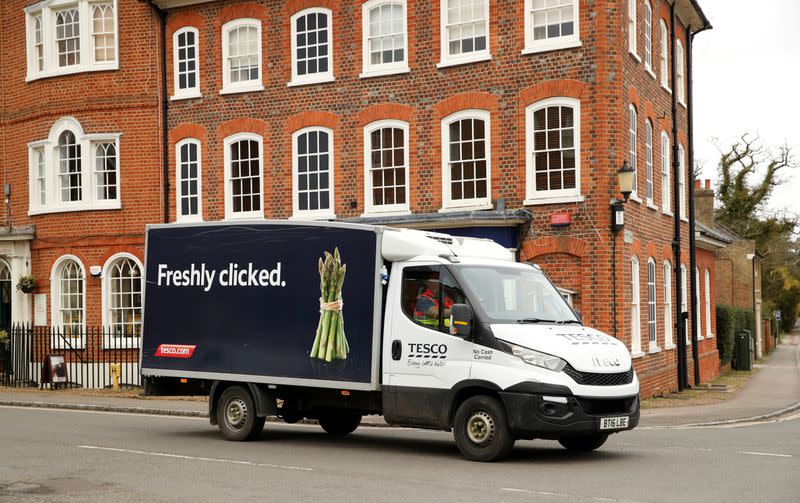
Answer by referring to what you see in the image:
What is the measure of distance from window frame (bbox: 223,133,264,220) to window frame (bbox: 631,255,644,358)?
867 centimetres

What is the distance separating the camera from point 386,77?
23.9 metres

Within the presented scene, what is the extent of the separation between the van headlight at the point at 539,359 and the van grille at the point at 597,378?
0.31 feet

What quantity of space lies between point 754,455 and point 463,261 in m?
4.17

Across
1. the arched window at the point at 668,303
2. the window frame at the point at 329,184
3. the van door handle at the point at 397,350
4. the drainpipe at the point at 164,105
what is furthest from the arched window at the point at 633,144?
the drainpipe at the point at 164,105

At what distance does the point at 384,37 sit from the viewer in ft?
79.2

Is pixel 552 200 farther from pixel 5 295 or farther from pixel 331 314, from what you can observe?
pixel 5 295

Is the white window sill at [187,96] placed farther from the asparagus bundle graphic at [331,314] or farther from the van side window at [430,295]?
the van side window at [430,295]

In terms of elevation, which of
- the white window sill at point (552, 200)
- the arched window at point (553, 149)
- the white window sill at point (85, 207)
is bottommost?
the white window sill at point (552, 200)

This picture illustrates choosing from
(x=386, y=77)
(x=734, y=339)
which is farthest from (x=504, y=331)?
(x=734, y=339)

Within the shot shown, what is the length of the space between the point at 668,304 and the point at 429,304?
49.9ft

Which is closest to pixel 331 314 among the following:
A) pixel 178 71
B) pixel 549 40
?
pixel 549 40

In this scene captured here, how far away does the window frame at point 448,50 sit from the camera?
74.5ft

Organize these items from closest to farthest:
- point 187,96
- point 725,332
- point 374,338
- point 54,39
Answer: point 374,338
point 187,96
point 54,39
point 725,332

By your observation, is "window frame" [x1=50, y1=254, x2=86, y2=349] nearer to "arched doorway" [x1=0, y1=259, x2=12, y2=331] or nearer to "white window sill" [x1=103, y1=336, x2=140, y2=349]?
"white window sill" [x1=103, y1=336, x2=140, y2=349]
